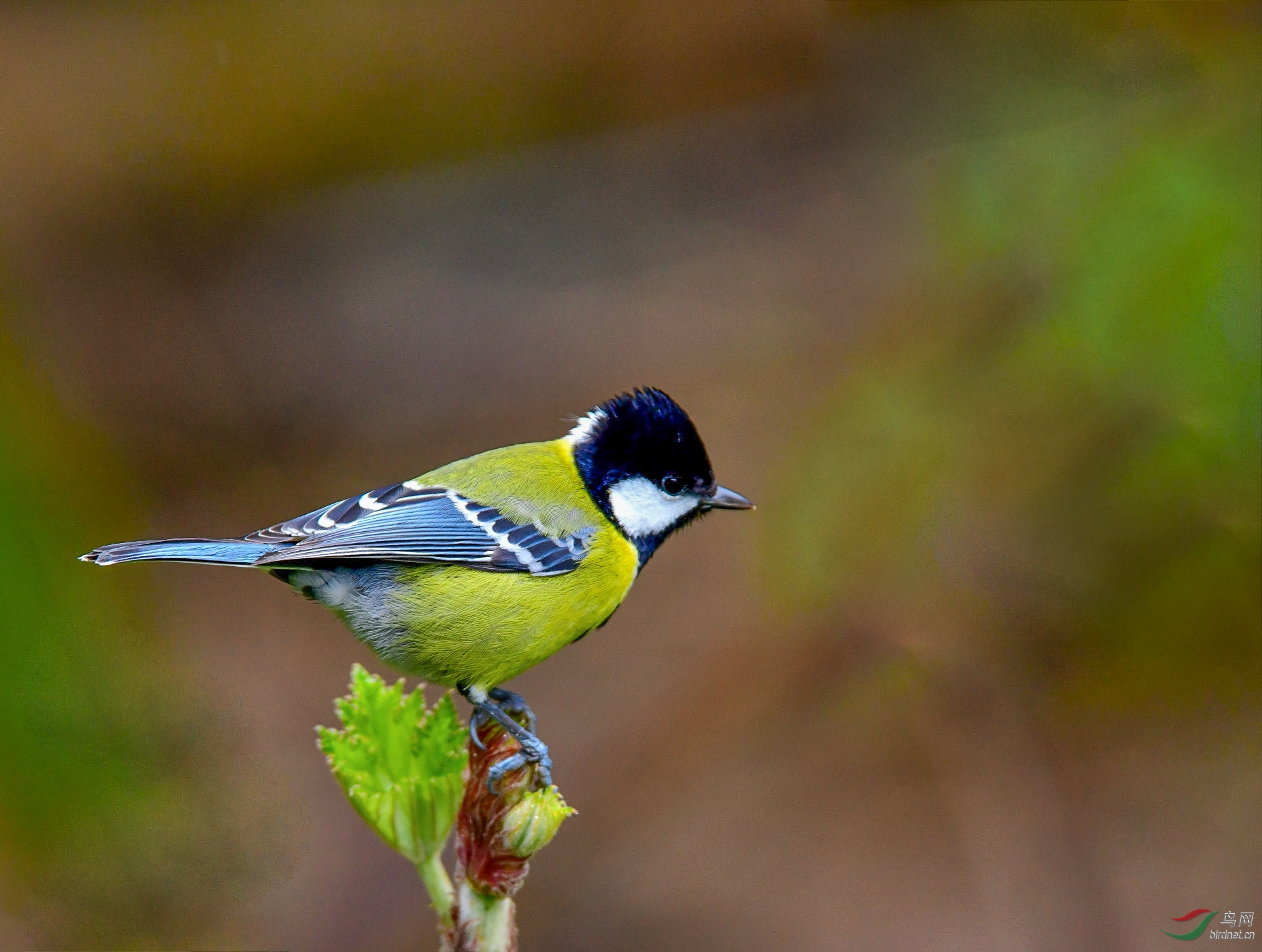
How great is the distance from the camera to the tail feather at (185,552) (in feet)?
6.40

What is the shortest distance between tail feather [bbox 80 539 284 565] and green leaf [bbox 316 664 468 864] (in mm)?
553

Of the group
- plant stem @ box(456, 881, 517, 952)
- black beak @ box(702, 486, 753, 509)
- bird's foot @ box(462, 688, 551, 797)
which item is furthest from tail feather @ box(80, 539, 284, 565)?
black beak @ box(702, 486, 753, 509)

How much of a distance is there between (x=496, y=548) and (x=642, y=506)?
0.41 m

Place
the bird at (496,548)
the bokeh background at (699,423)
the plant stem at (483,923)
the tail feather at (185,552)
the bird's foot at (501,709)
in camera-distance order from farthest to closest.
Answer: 1. the bokeh background at (699,423)
2. the bird at (496,548)
3. the tail feather at (185,552)
4. the bird's foot at (501,709)
5. the plant stem at (483,923)

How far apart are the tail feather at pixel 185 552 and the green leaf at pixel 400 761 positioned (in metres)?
0.55

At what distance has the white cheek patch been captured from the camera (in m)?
2.55

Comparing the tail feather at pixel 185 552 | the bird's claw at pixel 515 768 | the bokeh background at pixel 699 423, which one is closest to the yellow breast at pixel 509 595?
the tail feather at pixel 185 552

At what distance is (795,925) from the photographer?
11.9ft

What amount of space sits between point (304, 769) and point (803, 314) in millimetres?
2847

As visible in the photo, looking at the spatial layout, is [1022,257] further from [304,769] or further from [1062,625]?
[304,769]

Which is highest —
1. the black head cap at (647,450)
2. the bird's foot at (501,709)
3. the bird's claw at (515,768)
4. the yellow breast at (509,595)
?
the black head cap at (647,450)

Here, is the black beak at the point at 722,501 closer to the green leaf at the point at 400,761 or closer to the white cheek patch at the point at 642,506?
the white cheek patch at the point at 642,506

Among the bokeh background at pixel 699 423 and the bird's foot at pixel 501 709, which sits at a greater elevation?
the bokeh background at pixel 699 423

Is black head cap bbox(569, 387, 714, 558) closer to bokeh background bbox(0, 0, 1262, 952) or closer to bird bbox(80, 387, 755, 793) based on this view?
bird bbox(80, 387, 755, 793)
